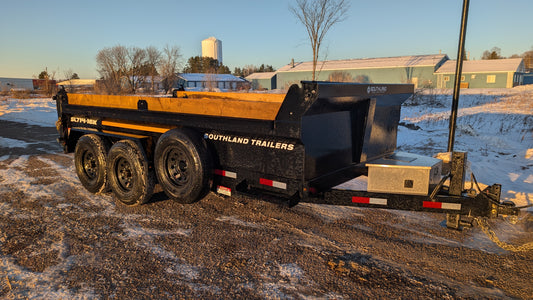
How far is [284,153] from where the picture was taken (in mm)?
3807

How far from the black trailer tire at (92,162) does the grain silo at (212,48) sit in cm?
8895

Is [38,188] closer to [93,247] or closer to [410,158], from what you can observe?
[93,247]

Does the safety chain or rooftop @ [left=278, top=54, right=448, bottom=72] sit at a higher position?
rooftop @ [left=278, top=54, right=448, bottom=72]

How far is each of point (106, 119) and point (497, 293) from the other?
19.1 ft

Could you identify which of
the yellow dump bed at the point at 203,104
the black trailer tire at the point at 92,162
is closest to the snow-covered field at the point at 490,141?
the yellow dump bed at the point at 203,104

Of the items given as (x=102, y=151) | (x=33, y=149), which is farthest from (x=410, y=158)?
(x=33, y=149)

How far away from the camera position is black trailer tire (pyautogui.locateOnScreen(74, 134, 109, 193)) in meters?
5.63

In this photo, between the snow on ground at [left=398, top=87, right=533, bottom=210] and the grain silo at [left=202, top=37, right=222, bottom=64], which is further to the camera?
the grain silo at [left=202, top=37, right=222, bottom=64]

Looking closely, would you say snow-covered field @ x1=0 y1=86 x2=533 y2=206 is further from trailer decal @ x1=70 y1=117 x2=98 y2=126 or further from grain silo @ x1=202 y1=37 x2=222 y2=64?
grain silo @ x1=202 y1=37 x2=222 y2=64

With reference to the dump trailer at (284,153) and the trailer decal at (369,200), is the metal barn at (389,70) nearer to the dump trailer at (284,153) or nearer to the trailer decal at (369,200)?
the dump trailer at (284,153)

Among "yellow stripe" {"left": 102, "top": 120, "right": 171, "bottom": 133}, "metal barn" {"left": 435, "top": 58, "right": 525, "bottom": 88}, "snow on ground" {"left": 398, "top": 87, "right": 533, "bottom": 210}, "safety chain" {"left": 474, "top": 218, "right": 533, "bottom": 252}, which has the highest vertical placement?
"metal barn" {"left": 435, "top": 58, "right": 525, "bottom": 88}

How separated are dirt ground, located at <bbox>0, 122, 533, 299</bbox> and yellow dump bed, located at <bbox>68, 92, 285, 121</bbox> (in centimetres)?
107

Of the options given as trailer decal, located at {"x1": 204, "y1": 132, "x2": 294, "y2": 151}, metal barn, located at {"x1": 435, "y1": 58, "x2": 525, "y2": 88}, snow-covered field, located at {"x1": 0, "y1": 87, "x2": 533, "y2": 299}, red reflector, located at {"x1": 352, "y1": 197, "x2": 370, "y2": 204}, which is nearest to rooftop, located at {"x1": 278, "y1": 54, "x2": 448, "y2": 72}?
metal barn, located at {"x1": 435, "y1": 58, "x2": 525, "y2": 88}

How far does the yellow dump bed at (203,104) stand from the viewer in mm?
3883
